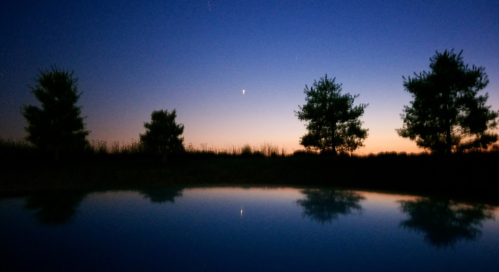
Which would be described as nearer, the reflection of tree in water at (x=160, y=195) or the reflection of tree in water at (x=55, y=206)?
the reflection of tree in water at (x=55, y=206)

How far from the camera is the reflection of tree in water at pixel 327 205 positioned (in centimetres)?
309

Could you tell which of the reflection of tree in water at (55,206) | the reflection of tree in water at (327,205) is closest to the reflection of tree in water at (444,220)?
the reflection of tree in water at (327,205)

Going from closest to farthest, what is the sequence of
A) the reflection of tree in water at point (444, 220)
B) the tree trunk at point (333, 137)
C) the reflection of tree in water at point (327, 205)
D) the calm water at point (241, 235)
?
the calm water at point (241, 235), the reflection of tree in water at point (444, 220), the reflection of tree in water at point (327, 205), the tree trunk at point (333, 137)

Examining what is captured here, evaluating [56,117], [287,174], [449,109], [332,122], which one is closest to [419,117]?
[449,109]

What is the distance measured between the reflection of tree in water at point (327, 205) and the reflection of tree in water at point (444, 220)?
2.13ft

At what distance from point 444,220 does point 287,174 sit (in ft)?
42.2

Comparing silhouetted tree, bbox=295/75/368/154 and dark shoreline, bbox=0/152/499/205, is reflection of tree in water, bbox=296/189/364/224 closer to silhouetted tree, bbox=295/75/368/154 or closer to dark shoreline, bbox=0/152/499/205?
dark shoreline, bbox=0/152/499/205

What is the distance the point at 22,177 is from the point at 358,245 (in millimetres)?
17249

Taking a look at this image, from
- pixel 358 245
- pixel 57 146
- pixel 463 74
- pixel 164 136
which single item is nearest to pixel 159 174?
pixel 164 136

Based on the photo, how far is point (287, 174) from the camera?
15680 mm

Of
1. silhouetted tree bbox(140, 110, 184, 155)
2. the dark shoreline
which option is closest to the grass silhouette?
the dark shoreline

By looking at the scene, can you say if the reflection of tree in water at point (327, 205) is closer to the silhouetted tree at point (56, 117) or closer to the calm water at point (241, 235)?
the calm water at point (241, 235)

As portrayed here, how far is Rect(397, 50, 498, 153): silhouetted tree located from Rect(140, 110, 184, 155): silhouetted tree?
18506 mm

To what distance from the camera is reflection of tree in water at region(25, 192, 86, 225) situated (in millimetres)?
2682
